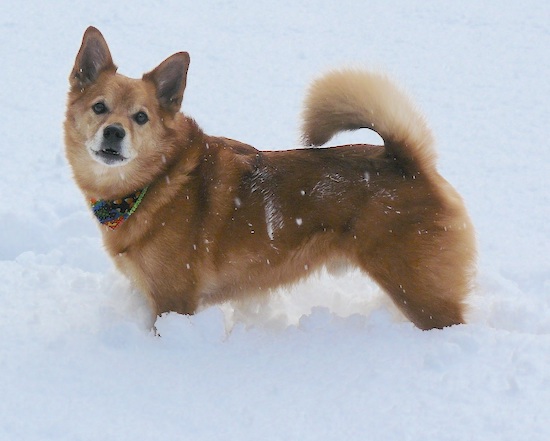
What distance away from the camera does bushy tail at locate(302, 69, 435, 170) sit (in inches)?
142

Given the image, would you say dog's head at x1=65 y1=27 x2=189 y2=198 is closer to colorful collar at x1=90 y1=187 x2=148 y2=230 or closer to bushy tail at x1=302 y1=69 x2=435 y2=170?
colorful collar at x1=90 y1=187 x2=148 y2=230

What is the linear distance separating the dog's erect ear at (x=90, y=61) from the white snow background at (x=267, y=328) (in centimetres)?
118

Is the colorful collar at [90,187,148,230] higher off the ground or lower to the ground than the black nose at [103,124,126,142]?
lower

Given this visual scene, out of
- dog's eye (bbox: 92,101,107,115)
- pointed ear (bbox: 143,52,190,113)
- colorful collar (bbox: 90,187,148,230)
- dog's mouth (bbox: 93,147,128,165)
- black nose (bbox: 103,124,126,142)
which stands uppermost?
pointed ear (bbox: 143,52,190,113)

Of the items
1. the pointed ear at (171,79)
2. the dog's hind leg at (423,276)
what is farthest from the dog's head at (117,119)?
the dog's hind leg at (423,276)

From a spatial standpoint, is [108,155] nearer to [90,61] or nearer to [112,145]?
[112,145]

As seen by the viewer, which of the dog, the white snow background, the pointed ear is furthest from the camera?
the pointed ear

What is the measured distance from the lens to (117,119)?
3.51 meters

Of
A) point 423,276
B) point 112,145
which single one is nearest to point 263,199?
point 112,145

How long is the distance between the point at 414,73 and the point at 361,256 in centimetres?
623

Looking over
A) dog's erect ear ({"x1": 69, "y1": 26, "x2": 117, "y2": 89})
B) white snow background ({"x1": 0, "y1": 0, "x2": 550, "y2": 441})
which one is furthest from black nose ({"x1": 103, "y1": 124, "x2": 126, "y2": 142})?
white snow background ({"x1": 0, "y1": 0, "x2": 550, "y2": 441})

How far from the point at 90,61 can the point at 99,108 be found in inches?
12.5

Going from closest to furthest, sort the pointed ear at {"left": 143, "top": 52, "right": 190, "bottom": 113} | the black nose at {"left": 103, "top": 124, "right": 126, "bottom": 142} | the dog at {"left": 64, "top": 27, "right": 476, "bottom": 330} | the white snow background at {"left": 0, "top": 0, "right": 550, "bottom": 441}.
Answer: the white snow background at {"left": 0, "top": 0, "right": 550, "bottom": 441} < the black nose at {"left": 103, "top": 124, "right": 126, "bottom": 142} < the dog at {"left": 64, "top": 27, "right": 476, "bottom": 330} < the pointed ear at {"left": 143, "top": 52, "right": 190, "bottom": 113}

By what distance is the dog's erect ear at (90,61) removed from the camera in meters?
3.64
